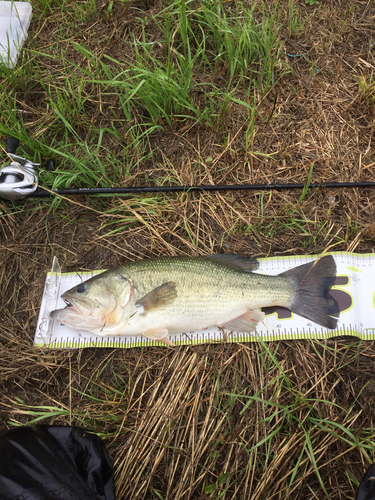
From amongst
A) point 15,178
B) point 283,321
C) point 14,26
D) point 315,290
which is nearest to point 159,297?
point 283,321

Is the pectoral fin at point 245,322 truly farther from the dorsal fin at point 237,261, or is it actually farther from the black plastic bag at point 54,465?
the black plastic bag at point 54,465

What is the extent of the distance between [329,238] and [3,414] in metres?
3.62

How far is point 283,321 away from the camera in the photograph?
9.91ft

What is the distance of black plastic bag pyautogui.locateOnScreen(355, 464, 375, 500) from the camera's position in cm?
228

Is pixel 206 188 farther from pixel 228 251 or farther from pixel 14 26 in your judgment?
pixel 14 26

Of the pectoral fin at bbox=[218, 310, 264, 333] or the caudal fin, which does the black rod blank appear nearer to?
the caudal fin

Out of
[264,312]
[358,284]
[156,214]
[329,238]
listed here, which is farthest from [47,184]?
[358,284]

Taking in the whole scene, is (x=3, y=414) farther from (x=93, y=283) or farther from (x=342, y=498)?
(x=342, y=498)

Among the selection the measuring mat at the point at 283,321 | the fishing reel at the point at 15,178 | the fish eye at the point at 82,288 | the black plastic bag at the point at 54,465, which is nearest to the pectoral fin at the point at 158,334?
the measuring mat at the point at 283,321

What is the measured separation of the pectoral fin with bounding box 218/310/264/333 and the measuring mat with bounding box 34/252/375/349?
0.09 m

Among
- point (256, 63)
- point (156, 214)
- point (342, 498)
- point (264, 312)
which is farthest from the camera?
point (256, 63)

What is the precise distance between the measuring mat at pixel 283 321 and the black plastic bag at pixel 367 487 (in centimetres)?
107

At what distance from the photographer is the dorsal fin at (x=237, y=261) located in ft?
9.91

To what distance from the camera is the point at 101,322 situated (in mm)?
2801
